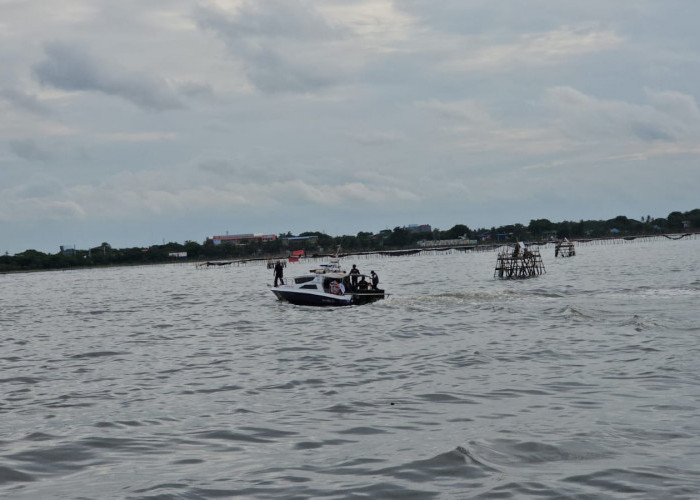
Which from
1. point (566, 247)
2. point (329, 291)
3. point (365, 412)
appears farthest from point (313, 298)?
point (566, 247)

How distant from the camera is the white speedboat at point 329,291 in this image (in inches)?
1649

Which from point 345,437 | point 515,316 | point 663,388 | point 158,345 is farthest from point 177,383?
point 515,316

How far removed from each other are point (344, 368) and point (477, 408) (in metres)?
6.07

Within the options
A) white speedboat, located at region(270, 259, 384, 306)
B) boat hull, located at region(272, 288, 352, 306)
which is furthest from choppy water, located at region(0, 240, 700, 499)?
white speedboat, located at region(270, 259, 384, 306)

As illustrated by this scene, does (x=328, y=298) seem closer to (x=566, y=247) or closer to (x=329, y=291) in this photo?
(x=329, y=291)

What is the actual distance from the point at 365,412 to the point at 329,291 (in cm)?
2930

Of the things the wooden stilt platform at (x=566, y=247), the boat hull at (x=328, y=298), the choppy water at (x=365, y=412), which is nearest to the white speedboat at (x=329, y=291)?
the boat hull at (x=328, y=298)

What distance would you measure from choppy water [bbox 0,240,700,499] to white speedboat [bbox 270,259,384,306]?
1311 centimetres

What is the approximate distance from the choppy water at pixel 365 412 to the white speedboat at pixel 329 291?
43.0 ft

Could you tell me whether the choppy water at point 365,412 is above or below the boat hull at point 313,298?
below

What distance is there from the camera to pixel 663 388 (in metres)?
14.2

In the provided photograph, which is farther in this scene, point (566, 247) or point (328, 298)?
point (566, 247)

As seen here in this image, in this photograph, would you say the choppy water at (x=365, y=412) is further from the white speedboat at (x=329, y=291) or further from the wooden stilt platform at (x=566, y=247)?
the wooden stilt platform at (x=566, y=247)

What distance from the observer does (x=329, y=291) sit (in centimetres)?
4244
